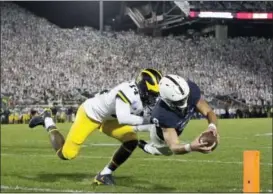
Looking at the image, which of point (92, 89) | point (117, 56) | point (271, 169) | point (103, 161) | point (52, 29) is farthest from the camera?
point (52, 29)

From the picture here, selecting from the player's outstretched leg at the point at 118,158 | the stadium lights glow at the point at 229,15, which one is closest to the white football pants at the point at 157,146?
the player's outstretched leg at the point at 118,158

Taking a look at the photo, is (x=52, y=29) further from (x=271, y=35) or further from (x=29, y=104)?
(x=271, y=35)

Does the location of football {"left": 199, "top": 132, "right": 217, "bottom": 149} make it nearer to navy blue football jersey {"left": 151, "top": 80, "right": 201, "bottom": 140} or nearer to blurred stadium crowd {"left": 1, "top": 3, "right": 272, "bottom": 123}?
navy blue football jersey {"left": 151, "top": 80, "right": 201, "bottom": 140}

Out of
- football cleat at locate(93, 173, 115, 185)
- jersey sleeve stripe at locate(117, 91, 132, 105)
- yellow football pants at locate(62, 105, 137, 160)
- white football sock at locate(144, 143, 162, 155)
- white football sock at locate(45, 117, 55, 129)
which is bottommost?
football cleat at locate(93, 173, 115, 185)

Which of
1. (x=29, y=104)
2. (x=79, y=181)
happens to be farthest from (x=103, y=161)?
(x=29, y=104)

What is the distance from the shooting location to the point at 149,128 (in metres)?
5.49

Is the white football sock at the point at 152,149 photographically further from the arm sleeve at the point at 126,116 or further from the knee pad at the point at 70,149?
the knee pad at the point at 70,149

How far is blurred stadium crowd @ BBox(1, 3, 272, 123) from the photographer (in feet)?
88.9

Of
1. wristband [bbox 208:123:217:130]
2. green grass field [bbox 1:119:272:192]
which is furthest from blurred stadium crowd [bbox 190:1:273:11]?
wristband [bbox 208:123:217:130]

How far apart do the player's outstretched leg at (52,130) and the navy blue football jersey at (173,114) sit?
7.19 ft

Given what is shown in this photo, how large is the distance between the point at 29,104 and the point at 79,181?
20.3 m

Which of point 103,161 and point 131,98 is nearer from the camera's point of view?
point 131,98

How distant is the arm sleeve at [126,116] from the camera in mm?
5418

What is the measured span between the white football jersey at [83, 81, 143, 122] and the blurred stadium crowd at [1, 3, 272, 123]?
1874cm
